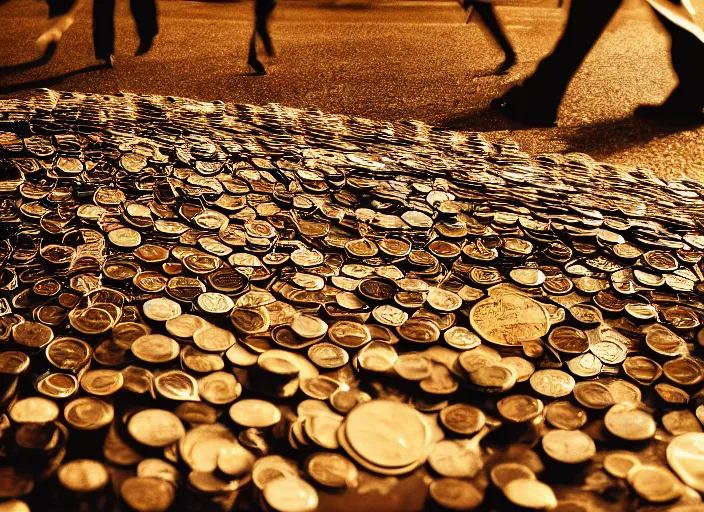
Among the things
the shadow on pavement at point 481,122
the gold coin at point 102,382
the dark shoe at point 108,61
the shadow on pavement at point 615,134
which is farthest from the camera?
the dark shoe at point 108,61

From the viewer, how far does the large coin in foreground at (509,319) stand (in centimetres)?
143

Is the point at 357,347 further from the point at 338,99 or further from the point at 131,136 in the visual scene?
the point at 338,99

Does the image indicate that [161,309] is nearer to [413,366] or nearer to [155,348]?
[155,348]

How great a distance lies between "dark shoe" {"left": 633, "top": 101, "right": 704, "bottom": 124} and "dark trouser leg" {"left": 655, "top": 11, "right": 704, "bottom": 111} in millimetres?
15

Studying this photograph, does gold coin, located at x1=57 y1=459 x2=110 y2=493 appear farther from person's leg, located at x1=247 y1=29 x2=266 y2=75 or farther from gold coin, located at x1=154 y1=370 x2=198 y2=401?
person's leg, located at x1=247 y1=29 x2=266 y2=75

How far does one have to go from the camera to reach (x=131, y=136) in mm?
2203

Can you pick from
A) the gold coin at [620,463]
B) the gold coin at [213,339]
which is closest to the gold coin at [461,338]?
the gold coin at [620,463]

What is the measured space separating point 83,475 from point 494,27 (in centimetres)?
391

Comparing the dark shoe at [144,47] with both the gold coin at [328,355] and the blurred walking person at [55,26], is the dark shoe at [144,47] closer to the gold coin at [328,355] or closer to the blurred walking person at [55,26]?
the blurred walking person at [55,26]

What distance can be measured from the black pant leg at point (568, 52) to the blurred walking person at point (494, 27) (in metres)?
0.69

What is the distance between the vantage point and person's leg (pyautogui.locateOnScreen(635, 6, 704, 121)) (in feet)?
10.6

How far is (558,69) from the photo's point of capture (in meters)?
3.26

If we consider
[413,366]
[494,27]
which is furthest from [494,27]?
[413,366]

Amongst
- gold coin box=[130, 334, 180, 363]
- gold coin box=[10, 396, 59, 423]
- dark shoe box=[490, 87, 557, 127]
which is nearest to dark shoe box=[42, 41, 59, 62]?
dark shoe box=[490, 87, 557, 127]
